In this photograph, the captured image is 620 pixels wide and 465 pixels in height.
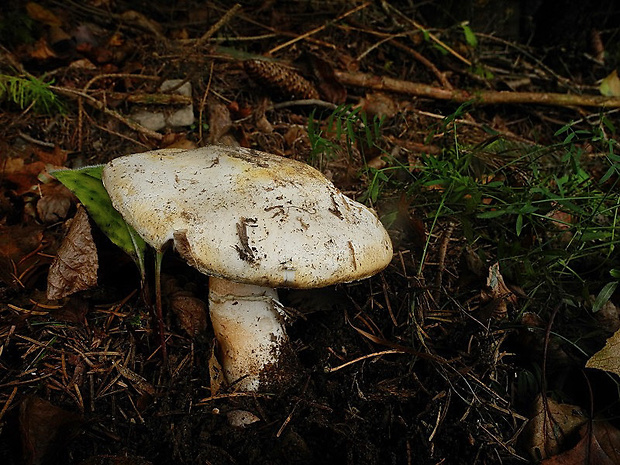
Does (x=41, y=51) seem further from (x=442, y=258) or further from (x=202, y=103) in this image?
(x=442, y=258)

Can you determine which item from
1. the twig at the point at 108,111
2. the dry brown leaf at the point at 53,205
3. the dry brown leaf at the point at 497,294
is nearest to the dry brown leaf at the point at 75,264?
the dry brown leaf at the point at 53,205

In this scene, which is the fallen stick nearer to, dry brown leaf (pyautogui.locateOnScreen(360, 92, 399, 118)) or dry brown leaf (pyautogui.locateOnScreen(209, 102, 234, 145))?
dry brown leaf (pyautogui.locateOnScreen(360, 92, 399, 118))

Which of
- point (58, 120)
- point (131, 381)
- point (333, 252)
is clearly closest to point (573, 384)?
point (333, 252)

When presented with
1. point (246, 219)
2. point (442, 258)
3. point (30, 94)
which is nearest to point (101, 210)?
point (246, 219)

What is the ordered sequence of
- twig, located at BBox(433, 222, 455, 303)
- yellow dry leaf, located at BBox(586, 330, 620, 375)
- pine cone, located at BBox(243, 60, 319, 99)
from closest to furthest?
yellow dry leaf, located at BBox(586, 330, 620, 375)
twig, located at BBox(433, 222, 455, 303)
pine cone, located at BBox(243, 60, 319, 99)

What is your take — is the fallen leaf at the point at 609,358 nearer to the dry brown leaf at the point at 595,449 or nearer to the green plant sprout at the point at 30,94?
the dry brown leaf at the point at 595,449

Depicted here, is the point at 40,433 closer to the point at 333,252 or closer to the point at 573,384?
the point at 333,252

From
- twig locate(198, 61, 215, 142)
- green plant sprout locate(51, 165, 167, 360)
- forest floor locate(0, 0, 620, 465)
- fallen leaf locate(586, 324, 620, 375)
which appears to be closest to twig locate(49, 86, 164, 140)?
forest floor locate(0, 0, 620, 465)
